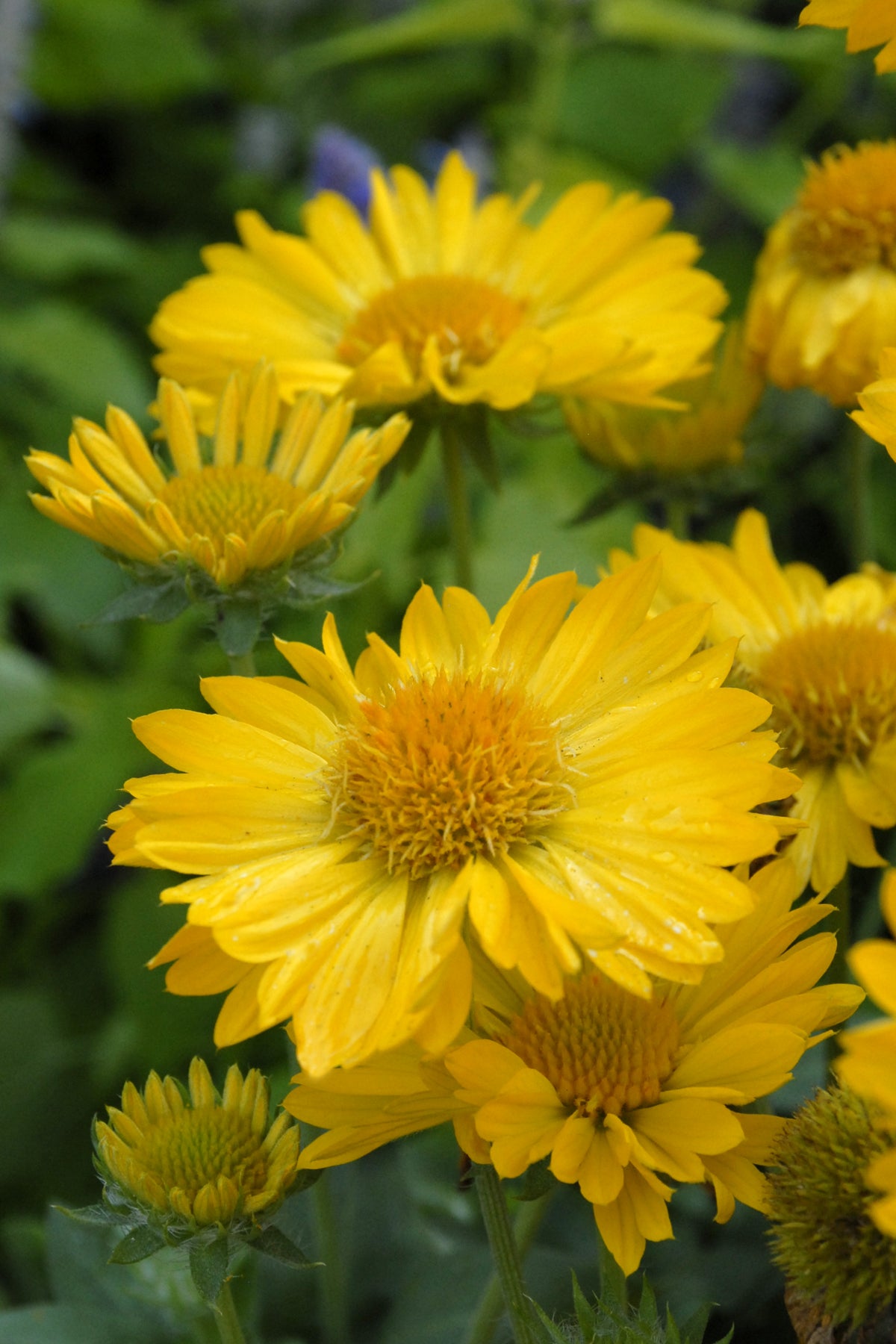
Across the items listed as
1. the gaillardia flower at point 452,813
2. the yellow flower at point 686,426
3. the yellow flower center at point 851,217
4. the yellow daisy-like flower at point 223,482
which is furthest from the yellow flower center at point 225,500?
the yellow flower center at point 851,217

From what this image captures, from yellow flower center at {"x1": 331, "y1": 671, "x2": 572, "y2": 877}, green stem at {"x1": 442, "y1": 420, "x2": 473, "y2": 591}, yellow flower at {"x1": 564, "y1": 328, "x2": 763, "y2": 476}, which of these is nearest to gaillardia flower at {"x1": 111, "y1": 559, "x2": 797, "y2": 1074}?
yellow flower center at {"x1": 331, "y1": 671, "x2": 572, "y2": 877}

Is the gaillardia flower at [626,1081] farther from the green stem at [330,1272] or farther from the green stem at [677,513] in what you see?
the green stem at [677,513]

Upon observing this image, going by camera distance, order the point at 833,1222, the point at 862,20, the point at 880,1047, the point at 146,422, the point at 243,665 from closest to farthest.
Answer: the point at 880,1047 → the point at 833,1222 → the point at 862,20 → the point at 243,665 → the point at 146,422

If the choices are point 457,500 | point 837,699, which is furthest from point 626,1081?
point 457,500

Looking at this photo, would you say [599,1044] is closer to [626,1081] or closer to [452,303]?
[626,1081]

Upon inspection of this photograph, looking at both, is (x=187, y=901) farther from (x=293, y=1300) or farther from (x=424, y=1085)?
(x=293, y=1300)
